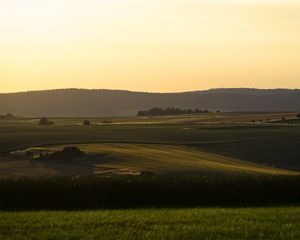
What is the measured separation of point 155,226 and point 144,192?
11010 mm

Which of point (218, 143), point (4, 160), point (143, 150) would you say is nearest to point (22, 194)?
point (4, 160)

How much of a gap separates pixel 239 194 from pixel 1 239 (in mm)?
14981

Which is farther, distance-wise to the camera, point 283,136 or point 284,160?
point 283,136

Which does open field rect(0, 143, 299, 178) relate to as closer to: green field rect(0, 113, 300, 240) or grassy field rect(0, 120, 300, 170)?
green field rect(0, 113, 300, 240)

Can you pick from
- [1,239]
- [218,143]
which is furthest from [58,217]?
[218,143]

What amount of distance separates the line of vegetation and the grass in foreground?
654 cm

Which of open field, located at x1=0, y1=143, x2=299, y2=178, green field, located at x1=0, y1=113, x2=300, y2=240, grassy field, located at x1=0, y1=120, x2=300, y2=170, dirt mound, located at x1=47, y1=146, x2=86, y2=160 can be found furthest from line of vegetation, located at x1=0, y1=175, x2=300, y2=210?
grassy field, located at x1=0, y1=120, x2=300, y2=170

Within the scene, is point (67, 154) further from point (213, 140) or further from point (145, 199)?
point (145, 199)

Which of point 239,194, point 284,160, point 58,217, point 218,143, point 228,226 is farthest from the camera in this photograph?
point 218,143

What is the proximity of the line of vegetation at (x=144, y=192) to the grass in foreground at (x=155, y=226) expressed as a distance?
21.5 ft

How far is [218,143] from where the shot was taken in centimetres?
7631

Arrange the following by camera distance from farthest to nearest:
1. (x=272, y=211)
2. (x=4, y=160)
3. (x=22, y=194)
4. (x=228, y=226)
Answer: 1. (x=4, y=160)
2. (x=22, y=194)
3. (x=272, y=211)
4. (x=228, y=226)

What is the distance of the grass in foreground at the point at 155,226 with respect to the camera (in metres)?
14.4

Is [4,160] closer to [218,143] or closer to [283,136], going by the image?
[218,143]
